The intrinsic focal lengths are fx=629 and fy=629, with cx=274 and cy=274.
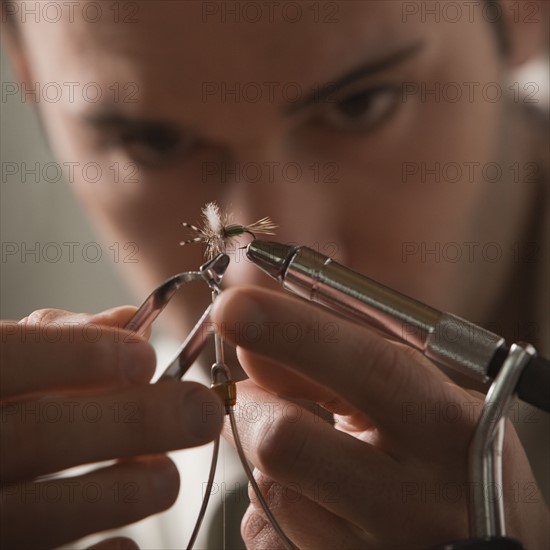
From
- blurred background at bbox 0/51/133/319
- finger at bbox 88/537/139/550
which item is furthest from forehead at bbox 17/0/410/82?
finger at bbox 88/537/139/550

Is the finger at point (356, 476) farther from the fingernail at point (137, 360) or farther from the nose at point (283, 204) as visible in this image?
the nose at point (283, 204)

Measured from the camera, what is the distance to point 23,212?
31.7 inches

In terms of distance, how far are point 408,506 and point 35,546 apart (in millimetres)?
231

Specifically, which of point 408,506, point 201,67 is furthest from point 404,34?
point 408,506

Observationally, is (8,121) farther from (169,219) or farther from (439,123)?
(439,123)

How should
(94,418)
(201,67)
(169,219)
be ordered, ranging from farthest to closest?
(169,219), (201,67), (94,418)

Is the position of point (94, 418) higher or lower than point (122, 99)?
lower

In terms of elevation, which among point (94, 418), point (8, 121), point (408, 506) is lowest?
point (408, 506)

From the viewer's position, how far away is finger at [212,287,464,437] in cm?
36

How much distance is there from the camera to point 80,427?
362 mm

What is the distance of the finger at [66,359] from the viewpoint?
0.36 meters

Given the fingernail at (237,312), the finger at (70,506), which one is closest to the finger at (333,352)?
the fingernail at (237,312)

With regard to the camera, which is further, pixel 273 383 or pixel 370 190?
pixel 370 190

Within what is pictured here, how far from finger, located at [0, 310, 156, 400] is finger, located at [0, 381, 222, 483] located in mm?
11
